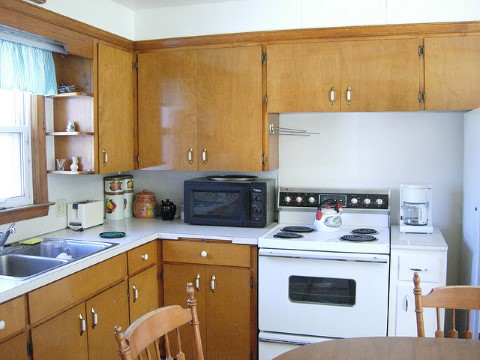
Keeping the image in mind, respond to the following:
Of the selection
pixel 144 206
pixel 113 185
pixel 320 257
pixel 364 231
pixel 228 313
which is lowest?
pixel 228 313

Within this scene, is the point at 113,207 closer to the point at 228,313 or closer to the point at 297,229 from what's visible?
the point at 228,313

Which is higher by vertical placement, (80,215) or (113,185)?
(113,185)

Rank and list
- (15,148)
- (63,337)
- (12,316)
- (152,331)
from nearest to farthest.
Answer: (152,331) < (12,316) < (63,337) < (15,148)

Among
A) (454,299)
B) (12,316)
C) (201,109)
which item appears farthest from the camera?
(201,109)

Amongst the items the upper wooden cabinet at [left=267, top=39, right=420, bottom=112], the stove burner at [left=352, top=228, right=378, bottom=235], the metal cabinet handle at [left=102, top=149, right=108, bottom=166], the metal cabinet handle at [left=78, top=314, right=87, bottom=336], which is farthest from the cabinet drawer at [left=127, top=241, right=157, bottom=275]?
the stove burner at [left=352, top=228, right=378, bottom=235]

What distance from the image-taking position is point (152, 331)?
1537mm

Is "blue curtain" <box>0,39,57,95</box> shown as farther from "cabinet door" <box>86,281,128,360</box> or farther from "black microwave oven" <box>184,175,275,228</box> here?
"cabinet door" <box>86,281,128,360</box>

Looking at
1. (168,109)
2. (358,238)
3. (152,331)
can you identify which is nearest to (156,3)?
(168,109)

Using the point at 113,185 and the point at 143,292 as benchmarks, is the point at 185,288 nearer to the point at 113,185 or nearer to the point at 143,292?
the point at 143,292

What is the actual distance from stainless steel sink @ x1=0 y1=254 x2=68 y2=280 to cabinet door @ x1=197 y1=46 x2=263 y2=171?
1.23 meters

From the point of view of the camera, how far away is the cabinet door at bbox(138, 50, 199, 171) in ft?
11.1

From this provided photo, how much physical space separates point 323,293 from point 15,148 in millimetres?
1943

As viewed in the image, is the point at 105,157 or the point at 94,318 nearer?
the point at 94,318

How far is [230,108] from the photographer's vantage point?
3295mm
